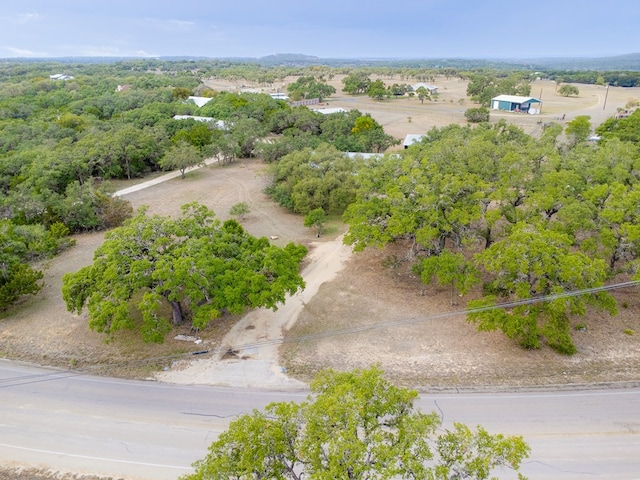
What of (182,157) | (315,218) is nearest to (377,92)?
(182,157)

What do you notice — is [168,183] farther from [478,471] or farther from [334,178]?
[478,471]

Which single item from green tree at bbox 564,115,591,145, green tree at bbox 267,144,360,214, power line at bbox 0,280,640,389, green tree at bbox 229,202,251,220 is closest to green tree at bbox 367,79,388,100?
green tree at bbox 564,115,591,145

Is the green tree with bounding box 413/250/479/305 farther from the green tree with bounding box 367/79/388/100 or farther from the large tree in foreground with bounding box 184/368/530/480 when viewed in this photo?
the green tree with bounding box 367/79/388/100

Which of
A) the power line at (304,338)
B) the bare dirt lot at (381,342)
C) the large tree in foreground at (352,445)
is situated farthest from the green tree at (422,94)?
the large tree in foreground at (352,445)

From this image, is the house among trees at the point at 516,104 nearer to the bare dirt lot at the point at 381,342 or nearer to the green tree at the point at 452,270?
the bare dirt lot at the point at 381,342

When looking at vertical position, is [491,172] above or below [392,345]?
above

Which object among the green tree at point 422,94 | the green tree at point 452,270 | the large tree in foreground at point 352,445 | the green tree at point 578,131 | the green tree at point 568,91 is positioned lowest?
the green tree at point 452,270

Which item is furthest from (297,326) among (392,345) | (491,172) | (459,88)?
(459,88)
